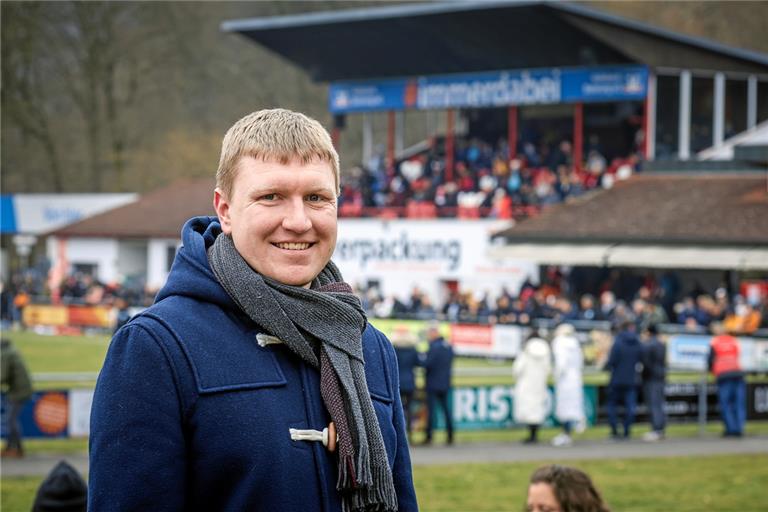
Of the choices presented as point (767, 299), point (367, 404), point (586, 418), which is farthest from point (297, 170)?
point (767, 299)

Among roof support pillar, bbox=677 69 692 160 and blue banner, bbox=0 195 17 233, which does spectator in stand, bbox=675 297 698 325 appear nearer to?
roof support pillar, bbox=677 69 692 160

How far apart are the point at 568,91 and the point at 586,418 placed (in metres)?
26.8

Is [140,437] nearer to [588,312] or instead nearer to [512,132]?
→ [588,312]

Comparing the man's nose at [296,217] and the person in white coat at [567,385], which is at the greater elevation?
the man's nose at [296,217]

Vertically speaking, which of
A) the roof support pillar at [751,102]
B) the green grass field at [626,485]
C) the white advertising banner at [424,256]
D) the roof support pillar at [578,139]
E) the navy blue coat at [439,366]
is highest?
the roof support pillar at [751,102]

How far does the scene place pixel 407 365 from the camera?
19.3 m

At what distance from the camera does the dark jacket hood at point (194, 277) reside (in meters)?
3.04

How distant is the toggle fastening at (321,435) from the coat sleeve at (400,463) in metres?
0.33

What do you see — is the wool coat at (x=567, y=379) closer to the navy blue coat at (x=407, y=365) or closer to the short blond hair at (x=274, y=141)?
the navy blue coat at (x=407, y=365)

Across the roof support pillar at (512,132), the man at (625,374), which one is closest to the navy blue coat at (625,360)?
the man at (625,374)

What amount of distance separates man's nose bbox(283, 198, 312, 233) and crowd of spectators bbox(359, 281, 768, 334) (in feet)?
74.2

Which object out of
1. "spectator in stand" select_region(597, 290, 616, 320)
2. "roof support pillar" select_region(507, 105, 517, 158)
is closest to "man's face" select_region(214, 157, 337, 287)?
"spectator in stand" select_region(597, 290, 616, 320)

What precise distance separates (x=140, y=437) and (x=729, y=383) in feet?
60.4

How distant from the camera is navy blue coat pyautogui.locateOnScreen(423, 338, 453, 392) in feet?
63.5
